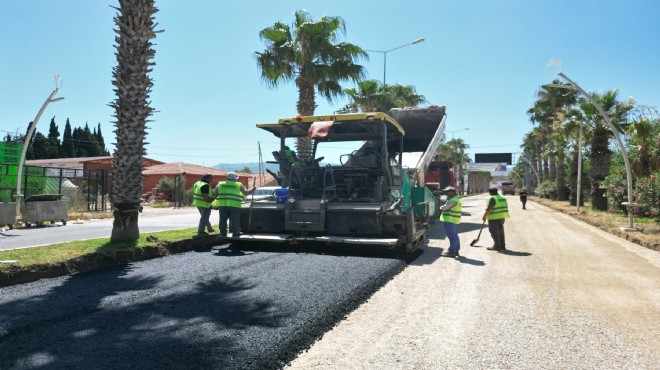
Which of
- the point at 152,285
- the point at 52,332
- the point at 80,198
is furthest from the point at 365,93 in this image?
the point at 52,332

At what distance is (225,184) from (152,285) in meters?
3.48

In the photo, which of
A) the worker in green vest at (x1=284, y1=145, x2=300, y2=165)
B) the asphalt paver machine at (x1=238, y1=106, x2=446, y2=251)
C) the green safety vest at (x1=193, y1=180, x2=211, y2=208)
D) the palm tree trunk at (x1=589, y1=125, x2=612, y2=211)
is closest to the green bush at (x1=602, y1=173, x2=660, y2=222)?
the palm tree trunk at (x1=589, y1=125, x2=612, y2=211)

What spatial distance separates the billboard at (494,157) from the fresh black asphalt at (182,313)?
7842 centimetres

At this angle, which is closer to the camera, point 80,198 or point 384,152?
point 384,152

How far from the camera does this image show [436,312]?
15.8 feet

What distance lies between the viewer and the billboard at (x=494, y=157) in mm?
79500

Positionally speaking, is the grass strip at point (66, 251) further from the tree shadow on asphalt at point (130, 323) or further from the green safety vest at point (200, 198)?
the green safety vest at point (200, 198)

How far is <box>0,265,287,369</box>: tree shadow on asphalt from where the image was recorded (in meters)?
3.23

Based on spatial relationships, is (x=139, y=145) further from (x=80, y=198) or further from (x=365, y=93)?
(x=365, y=93)

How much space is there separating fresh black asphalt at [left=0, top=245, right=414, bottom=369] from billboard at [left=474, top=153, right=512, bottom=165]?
257ft

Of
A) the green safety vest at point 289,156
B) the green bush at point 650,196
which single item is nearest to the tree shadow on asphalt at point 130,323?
the green safety vest at point 289,156

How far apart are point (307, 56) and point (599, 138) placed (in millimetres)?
14050

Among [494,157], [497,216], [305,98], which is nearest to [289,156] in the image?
[497,216]

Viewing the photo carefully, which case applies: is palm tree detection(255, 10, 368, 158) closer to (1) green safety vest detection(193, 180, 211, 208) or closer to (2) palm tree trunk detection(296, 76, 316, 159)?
(2) palm tree trunk detection(296, 76, 316, 159)
